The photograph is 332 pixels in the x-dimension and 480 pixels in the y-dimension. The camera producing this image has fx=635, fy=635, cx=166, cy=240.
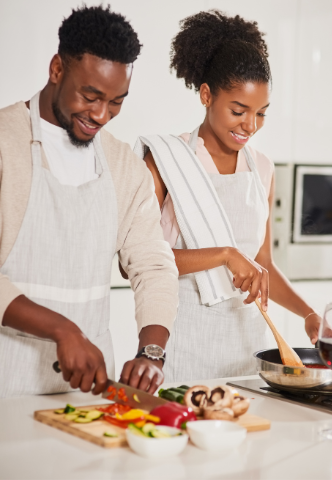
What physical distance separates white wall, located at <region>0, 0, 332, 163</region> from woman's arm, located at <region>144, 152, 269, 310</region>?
1.23 metres

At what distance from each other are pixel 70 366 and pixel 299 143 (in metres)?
2.38

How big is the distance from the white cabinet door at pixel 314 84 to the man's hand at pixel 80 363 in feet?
7.58

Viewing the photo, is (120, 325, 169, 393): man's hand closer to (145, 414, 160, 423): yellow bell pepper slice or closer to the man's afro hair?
(145, 414, 160, 423): yellow bell pepper slice

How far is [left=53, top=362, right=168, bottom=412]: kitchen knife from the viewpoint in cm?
113

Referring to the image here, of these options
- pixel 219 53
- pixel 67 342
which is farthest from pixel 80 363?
pixel 219 53

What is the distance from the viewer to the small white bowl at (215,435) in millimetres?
1017

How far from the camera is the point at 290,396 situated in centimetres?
139

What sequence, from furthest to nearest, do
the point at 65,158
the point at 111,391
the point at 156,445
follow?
the point at 65,158 → the point at 111,391 → the point at 156,445

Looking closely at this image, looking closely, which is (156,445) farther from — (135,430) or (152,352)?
(152,352)

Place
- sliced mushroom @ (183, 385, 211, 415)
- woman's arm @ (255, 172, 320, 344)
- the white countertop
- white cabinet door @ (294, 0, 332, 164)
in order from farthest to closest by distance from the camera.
Answer: white cabinet door @ (294, 0, 332, 164) → woman's arm @ (255, 172, 320, 344) → sliced mushroom @ (183, 385, 211, 415) → the white countertop

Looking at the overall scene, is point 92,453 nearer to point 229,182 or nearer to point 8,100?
point 229,182

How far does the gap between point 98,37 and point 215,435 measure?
834 mm

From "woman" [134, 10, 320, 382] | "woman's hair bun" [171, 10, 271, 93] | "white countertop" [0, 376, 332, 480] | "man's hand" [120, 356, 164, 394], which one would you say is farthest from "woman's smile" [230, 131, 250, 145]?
"white countertop" [0, 376, 332, 480]

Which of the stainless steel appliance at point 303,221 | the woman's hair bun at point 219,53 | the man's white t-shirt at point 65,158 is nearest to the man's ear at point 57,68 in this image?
the man's white t-shirt at point 65,158
